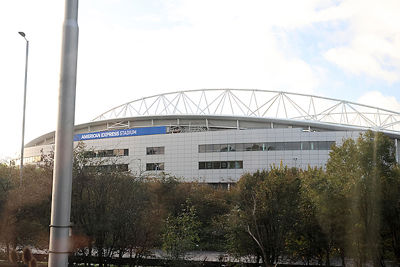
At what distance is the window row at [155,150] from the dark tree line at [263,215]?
135ft

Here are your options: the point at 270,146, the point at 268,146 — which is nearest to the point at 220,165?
the point at 268,146

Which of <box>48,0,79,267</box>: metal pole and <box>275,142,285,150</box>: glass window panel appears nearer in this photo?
<box>48,0,79,267</box>: metal pole

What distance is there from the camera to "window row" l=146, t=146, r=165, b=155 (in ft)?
202

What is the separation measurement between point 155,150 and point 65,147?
5729 cm

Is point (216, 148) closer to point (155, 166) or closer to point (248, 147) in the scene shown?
point (248, 147)

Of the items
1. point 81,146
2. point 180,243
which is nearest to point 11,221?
point 81,146

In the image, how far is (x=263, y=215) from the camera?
1902cm

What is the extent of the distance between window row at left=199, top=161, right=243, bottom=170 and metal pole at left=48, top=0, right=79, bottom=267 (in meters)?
52.5

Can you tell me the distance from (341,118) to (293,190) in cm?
5136

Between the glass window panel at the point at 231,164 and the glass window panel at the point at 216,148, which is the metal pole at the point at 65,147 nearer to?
the glass window panel at the point at 231,164

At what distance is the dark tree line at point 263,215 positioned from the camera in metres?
17.0

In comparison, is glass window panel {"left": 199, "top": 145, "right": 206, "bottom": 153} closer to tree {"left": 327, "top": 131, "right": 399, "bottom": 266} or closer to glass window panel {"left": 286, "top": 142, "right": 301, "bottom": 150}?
glass window panel {"left": 286, "top": 142, "right": 301, "bottom": 150}

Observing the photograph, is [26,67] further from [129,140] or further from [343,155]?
[129,140]

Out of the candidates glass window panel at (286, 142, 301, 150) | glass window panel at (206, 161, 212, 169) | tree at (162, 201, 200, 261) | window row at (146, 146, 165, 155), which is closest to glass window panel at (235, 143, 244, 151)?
glass window panel at (206, 161, 212, 169)
